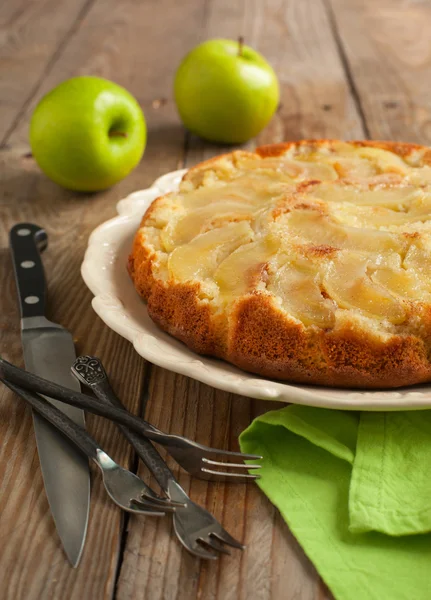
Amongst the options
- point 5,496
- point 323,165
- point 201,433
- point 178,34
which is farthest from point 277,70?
point 5,496

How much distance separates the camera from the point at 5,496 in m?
1.40

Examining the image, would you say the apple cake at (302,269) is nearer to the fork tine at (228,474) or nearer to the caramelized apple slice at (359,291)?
the caramelized apple slice at (359,291)

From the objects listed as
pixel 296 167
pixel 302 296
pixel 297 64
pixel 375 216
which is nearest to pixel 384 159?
pixel 296 167

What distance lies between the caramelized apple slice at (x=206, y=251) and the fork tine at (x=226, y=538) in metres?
0.61

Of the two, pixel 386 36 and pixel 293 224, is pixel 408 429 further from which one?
pixel 386 36

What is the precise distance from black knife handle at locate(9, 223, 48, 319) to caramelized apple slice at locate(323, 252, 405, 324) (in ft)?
2.49

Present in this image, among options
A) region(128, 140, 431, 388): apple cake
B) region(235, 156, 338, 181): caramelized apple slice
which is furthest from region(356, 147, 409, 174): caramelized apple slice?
region(235, 156, 338, 181): caramelized apple slice

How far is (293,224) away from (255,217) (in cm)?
10

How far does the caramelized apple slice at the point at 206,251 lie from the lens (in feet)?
5.57

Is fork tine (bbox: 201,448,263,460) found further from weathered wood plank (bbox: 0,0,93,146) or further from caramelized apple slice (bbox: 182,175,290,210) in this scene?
weathered wood plank (bbox: 0,0,93,146)

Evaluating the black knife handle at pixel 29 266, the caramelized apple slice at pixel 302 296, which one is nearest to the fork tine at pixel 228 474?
the caramelized apple slice at pixel 302 296

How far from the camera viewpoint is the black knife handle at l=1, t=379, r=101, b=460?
1.39m

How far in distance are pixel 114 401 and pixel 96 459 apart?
233mm

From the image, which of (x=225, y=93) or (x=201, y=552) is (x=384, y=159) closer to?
(x=225, y=93)
